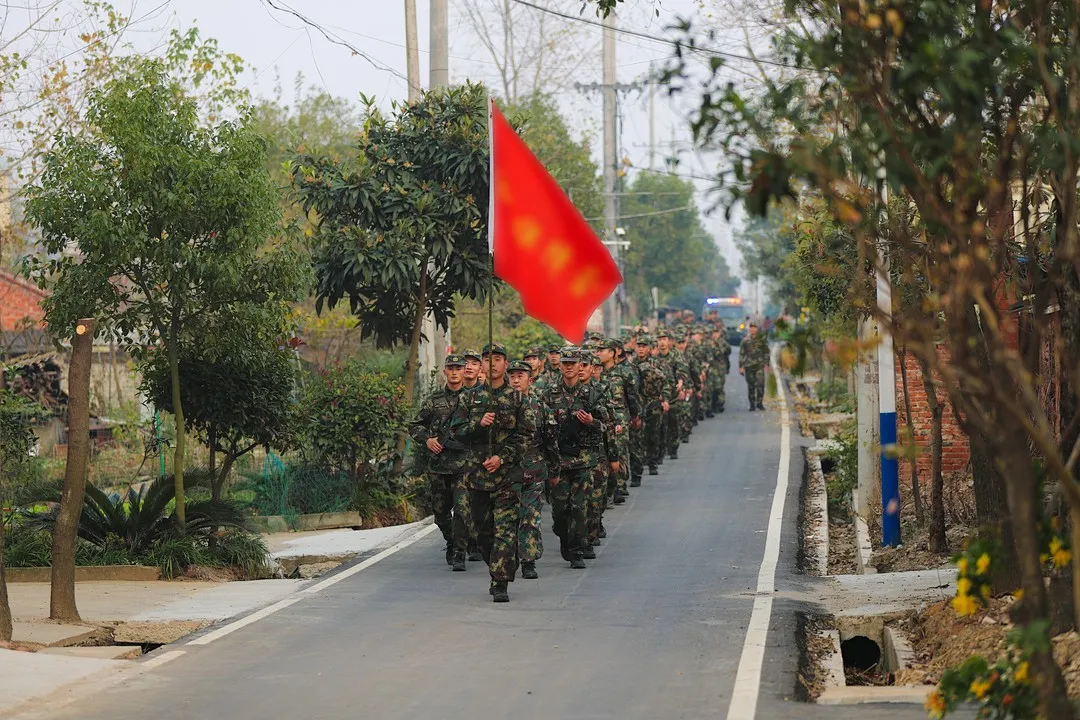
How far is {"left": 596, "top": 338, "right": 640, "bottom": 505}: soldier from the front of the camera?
771 inches

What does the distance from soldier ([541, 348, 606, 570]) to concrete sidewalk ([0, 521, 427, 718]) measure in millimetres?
2320

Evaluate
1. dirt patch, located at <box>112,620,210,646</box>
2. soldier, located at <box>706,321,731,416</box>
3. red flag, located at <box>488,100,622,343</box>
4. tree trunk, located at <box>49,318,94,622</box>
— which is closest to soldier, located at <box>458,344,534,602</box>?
red flag, located at <box>488,100,622,343</box>

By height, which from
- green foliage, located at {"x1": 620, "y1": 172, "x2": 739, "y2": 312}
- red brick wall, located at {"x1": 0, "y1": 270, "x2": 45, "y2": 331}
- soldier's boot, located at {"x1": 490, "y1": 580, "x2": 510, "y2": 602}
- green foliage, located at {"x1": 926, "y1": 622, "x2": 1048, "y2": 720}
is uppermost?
green foliage, located at {"x1": 620, "y1": 172, "x2": 739, "y2": 312}

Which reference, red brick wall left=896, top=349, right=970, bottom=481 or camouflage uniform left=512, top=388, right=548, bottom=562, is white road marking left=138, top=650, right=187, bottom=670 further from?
→ red brick wall left=896, top=349, right=970, bottom=481

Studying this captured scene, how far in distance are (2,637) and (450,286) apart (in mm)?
11245

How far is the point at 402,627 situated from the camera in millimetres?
11391

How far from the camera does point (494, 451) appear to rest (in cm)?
1315

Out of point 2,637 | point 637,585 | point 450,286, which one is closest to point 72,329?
point 2,637

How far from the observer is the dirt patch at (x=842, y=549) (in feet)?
50.4

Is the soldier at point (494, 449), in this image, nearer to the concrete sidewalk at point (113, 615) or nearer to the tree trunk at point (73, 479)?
the concrete sidewalk at point (113, 615)

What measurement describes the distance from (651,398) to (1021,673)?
17.2 meters

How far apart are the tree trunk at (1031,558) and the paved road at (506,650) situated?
6.94 feet

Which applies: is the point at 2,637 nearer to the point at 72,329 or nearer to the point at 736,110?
the point at 72,329

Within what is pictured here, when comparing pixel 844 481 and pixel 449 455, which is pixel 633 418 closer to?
pixel 844 481
